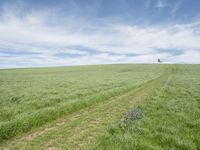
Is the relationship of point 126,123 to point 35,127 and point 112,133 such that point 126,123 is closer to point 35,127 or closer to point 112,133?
point 112,133

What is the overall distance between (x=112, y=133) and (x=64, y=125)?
279 centimetres

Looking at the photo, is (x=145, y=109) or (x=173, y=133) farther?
(x=145, y=109)

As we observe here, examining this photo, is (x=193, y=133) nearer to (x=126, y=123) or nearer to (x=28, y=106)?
(x=126, y=123)

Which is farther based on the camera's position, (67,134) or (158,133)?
(67,134)

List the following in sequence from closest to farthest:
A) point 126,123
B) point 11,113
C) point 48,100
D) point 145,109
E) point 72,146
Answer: point 72,146 → point 126,123 → point 11,113 → point 145,109 → point 48,100

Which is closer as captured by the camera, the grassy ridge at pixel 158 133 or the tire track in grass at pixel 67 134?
the grassy ridge at pixel 158 133

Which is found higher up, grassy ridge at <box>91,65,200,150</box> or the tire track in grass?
grassy ridge at <box>91,65,200,150</box>

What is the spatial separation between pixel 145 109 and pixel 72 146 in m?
6.41

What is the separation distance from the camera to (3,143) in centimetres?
795

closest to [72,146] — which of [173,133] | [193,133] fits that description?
[173,133]

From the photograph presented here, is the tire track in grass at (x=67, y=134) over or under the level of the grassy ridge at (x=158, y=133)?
under

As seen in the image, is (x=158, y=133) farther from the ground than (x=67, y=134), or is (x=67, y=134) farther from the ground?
(x=158, y=133)

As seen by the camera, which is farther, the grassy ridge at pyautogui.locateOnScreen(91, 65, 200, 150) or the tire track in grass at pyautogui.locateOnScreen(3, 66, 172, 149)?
the tire track in grass at pyautogui.locateOnScreen(3, 66, 172, 149)

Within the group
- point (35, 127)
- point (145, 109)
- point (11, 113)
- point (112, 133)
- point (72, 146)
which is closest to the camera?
point (72, 146)
